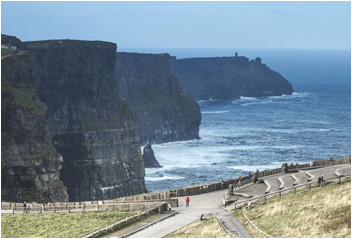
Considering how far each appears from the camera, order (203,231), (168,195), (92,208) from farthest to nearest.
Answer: (168,195) → (92,208) → (203,231)

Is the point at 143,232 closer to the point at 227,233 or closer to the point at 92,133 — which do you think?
the point at 227,233

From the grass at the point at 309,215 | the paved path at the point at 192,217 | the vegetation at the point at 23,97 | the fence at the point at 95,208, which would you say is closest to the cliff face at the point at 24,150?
the vegetation at the point at 23,97

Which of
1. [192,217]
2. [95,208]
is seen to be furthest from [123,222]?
[95,208]

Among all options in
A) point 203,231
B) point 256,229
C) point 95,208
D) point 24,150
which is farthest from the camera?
point 24,150

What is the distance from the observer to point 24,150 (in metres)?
152

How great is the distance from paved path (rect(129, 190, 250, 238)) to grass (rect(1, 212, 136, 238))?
427cm

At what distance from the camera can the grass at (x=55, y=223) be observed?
271 feet

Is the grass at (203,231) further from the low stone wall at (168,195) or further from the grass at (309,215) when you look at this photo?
the low stone wall at (168,195)

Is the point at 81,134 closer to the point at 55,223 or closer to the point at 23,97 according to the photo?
the point at 23,97

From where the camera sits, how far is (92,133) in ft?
632

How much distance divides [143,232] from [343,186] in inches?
736

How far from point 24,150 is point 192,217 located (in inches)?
2750

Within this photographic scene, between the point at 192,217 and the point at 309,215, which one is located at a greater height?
the point at 309,215

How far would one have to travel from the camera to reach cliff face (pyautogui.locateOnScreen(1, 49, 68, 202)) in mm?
149000
